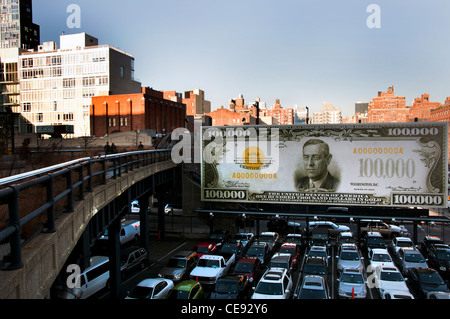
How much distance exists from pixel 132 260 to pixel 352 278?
1181cm

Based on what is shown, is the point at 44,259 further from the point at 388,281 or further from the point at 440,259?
the point at 440,259

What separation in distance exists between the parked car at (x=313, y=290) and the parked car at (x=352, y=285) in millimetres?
1089

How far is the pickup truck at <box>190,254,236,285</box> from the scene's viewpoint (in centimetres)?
1777

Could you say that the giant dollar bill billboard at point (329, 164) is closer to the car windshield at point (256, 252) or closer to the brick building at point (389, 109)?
the car windshield at point (256, 252)

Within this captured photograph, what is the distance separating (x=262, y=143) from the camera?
2425cm

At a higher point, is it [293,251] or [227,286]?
[227,286]

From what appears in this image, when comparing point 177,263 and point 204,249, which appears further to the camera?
point 204,249

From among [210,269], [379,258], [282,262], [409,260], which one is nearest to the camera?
[210,269]

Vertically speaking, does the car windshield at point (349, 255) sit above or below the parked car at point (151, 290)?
below

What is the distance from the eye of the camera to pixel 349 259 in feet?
64.4

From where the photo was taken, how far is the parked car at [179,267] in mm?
18547

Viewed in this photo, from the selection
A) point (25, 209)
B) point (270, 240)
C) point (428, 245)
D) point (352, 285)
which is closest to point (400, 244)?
point (428, 245)

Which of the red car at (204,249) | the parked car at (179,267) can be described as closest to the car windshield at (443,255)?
the red car at (204,249)
